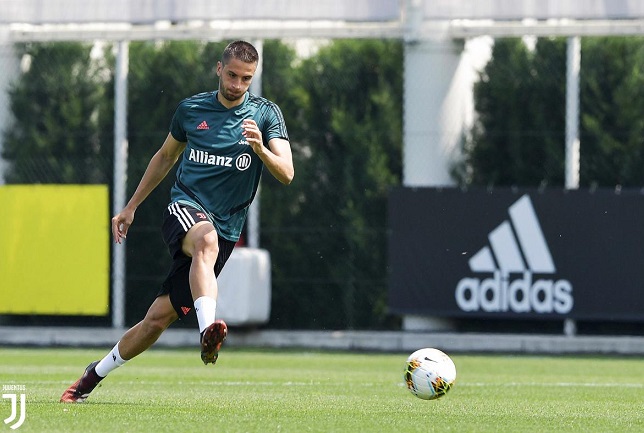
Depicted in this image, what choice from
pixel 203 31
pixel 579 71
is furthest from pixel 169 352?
pixel 579 71

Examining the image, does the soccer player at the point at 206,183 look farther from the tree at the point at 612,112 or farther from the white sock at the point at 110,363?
the tree at the point at 612,112

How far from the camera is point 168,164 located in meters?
8.26

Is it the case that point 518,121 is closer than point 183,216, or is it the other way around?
point 183,216

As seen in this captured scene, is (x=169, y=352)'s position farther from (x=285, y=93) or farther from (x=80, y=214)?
(x=285, y=93)

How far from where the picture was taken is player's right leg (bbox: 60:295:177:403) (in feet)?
25.9

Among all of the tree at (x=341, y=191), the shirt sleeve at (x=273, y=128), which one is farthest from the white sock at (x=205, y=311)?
the tree at (x=341, y=191)

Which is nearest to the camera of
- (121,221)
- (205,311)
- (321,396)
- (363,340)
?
(205,311)

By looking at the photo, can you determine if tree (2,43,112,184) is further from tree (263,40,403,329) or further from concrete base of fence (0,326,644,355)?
tree (263,40,403,329)

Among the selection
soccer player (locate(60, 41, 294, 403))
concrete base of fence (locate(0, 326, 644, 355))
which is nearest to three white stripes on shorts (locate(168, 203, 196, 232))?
soccer player (locate(60, 41, 294, 403))

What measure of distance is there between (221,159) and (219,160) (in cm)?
1

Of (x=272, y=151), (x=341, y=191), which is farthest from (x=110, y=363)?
(x=341, y=191)

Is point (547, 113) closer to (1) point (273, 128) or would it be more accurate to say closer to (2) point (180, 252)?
(1) point (273, 128)

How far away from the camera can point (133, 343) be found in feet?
26.3

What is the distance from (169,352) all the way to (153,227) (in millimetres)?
2414
